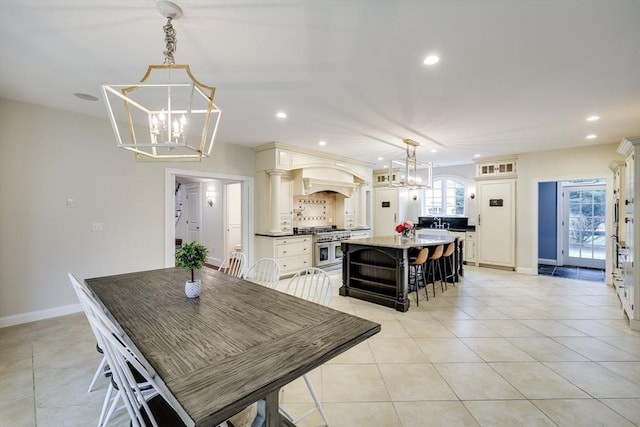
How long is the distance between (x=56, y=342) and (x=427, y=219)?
7962 millimetres

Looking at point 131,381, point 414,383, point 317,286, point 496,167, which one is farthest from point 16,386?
point 496,167

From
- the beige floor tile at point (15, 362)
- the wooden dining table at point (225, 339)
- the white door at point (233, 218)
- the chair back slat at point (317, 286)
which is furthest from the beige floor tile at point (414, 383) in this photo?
the white door at point (233, 218)

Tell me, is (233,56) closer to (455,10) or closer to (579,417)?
(455,10)

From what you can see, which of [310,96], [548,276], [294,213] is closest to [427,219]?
[548,276]

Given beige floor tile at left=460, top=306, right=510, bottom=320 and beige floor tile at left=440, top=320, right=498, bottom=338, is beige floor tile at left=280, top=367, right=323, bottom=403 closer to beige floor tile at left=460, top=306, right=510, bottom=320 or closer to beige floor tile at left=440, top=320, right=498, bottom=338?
beige floor tile at left=440, top=320, right=498, bottom=338

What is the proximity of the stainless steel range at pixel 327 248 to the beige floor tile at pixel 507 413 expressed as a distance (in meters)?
4.22

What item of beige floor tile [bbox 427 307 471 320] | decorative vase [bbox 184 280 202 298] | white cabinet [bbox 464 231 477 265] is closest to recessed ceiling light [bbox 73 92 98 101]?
decorative vase [bbox 184 280 202 298]

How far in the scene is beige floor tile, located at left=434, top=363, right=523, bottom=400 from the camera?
205cm

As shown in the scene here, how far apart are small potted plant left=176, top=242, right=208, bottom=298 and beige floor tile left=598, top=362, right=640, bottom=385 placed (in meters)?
3.46

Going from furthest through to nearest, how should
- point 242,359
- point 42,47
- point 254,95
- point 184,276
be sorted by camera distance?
point 254,95, point 184,276, point 42,47, point 242,359

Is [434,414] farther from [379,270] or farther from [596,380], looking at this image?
[379,270]

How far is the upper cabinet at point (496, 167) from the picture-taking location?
6.25 meters

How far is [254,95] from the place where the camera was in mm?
3109

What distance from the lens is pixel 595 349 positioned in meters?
2.72
